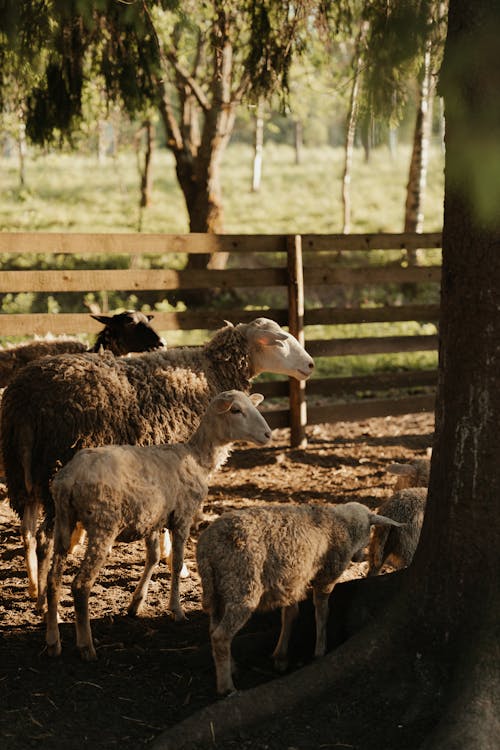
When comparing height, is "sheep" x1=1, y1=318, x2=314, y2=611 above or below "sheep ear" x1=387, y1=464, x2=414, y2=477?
above

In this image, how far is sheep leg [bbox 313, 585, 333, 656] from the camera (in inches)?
158

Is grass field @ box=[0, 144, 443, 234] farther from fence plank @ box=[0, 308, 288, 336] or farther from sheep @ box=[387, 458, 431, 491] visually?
sheep @ box=[387, 458, 431, 491]

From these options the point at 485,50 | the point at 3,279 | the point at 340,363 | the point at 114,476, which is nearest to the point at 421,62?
the point at 485,50

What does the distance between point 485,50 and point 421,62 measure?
5.35ft

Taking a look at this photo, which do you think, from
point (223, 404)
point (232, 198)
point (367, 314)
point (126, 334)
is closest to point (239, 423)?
point (223, 404)

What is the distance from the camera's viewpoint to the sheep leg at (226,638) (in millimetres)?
3568

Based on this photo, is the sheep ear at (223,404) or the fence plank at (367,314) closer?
the sheep ear at (223,404)

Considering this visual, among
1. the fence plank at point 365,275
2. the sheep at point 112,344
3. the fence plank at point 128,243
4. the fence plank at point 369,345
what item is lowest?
the fence plank at point 369,345

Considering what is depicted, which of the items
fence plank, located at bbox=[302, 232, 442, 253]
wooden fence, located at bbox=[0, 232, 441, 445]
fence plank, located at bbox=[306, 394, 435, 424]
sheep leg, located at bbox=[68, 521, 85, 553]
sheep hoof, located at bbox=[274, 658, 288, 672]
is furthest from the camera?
fence plank, located at bbox=[306, 394, 435, 424]

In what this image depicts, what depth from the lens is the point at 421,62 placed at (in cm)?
480

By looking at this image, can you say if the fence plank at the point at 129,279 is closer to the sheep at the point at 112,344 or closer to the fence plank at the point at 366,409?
the sheep at the point at 112,344

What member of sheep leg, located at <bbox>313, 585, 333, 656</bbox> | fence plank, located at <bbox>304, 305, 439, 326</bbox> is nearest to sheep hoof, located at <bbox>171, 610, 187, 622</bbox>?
sheep leg, located at <bbox>313, 585, 333, 656</bbox>

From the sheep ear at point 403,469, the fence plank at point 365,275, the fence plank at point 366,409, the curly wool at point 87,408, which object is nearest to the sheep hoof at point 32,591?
the curly wool at point 87,408

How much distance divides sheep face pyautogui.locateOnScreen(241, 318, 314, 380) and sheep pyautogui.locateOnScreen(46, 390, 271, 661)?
1.88 metres
